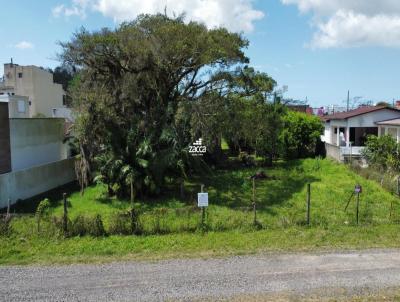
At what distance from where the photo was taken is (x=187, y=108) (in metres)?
19.7

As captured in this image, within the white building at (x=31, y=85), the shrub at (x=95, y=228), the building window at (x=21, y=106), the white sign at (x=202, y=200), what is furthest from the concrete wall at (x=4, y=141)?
the white building at (x=31, y=85)

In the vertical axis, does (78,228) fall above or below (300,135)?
below

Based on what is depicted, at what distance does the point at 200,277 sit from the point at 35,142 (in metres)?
15.7

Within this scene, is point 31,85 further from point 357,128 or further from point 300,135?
point 357,128

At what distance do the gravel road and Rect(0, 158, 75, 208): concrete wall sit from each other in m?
8.61

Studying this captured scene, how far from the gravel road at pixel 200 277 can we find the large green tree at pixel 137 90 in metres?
8.94

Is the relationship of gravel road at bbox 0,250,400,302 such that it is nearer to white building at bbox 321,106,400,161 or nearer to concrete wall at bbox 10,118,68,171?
concrete wall at bbox 10,118,68,171

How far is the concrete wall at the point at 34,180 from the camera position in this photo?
54.0 ft

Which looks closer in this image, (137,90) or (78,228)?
(78,228)

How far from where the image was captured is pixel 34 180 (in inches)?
738

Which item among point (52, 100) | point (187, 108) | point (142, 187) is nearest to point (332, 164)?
point (187, 108)

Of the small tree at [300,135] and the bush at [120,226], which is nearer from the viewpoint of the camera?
the bush at [120,226]

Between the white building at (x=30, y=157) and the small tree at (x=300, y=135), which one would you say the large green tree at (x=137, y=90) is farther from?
the small tree at (x=300, y=135)

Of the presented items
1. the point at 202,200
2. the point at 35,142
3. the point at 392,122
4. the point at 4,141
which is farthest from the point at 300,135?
the point at 202,200
